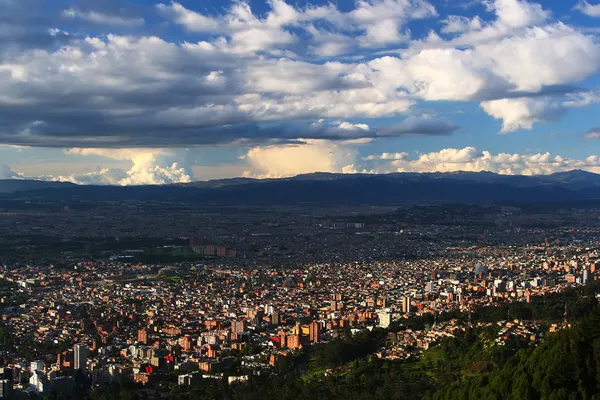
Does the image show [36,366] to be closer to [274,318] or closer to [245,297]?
[274,318]

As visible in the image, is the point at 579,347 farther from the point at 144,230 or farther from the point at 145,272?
the point at 144,230

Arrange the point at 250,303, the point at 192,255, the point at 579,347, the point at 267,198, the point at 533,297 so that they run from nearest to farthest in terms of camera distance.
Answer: the point at 579,347 < the point at 533,297 < the point at 250,303 < the point at 192,255 < the point at 267,198

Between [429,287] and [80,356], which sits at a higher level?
[429,287]

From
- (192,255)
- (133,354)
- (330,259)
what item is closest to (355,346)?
(133,354)

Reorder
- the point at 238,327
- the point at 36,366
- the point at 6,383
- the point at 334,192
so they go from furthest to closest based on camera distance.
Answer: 1. the point at 334,192
2. the point at 238,327
3. the point at 36,366
4. the point at 6,383

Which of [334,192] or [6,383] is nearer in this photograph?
[6,383]

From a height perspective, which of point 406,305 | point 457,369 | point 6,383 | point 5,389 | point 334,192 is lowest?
point 5,389

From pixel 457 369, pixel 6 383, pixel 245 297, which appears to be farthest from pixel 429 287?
pixel 6 383

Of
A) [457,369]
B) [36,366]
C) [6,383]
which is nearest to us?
[457,369]

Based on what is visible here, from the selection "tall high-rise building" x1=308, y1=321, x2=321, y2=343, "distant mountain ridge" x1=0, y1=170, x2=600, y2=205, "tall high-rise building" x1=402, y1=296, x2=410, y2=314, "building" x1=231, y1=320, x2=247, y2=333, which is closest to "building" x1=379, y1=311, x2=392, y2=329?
"tall high-rise building" x1=402, y1=296, x2=410, y2=314
